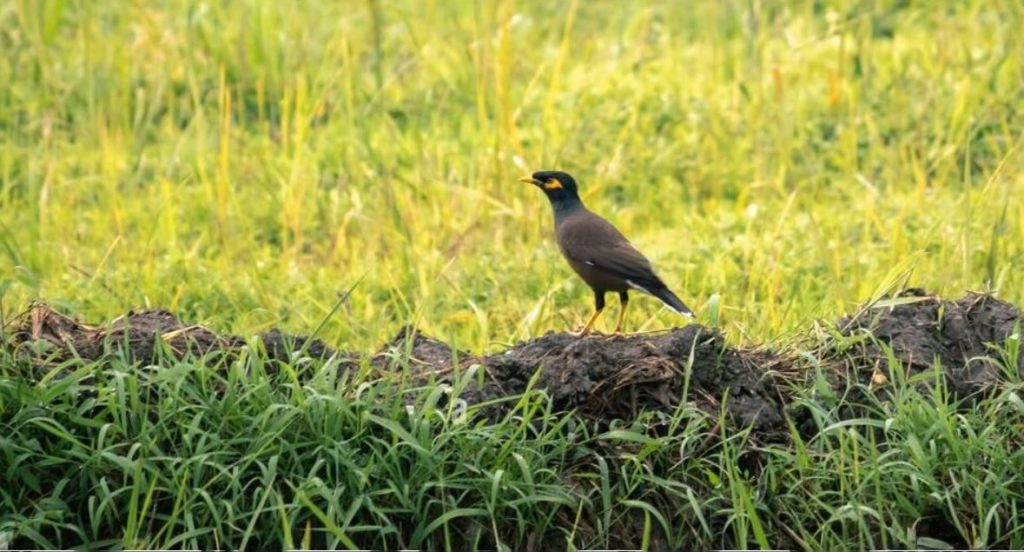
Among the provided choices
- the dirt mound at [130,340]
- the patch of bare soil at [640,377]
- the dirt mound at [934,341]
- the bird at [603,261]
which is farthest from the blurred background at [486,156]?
the dirt mound at [130,340]

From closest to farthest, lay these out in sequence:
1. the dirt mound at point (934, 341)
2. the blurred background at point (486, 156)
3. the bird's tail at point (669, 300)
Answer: the dirt mound at point (934, 341)
the bird's tail at point (669, 300)
the blurred background at point (486, 156)

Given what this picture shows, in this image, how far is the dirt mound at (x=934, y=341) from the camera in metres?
5.29

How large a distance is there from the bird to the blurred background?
0.81 ft

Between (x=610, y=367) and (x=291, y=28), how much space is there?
5215 millimetres

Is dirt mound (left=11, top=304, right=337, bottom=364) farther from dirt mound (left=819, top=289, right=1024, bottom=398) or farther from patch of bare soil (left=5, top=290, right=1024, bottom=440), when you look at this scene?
dirt mound (left=819, top=289, right=1024, bottom=398)

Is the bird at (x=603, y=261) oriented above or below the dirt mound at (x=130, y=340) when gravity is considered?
below

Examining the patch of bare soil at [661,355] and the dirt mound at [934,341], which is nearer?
the patch of bare soil at [661,355]

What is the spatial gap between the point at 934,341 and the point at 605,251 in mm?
1212

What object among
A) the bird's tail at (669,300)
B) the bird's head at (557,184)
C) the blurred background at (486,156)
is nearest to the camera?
the bird's tail at (669,300)

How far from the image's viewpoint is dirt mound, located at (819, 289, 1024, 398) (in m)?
5.29

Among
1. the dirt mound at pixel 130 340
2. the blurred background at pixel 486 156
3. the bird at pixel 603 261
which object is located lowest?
the blurred background at pixel 486 156

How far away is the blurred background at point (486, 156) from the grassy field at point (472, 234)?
0.08 ft

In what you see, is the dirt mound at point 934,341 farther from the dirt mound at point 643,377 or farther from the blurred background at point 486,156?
the blurred background at point 486,156

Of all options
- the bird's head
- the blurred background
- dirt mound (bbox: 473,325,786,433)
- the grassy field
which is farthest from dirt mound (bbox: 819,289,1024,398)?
the bird's head
